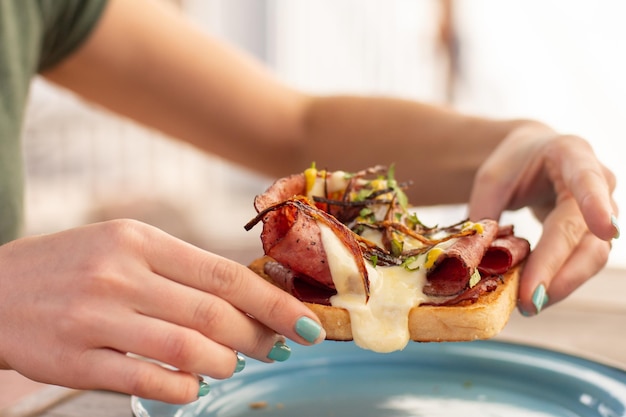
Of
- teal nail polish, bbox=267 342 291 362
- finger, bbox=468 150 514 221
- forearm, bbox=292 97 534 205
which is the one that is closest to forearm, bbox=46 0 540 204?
forearm, bbox=292 97 534 205

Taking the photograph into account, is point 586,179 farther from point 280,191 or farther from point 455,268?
point 280,191

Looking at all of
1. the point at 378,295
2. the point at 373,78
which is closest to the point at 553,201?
the point at 378,295

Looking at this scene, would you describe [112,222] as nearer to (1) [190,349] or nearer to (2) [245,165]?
(1) [190,349]

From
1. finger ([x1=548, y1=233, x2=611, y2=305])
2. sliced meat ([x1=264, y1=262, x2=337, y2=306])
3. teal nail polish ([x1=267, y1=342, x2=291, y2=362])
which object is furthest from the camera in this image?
finger ([x1=548, y1=233, x2=611, y2=305])

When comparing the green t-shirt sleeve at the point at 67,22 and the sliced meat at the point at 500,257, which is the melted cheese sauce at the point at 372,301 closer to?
the sliced meat at the point at 500,257

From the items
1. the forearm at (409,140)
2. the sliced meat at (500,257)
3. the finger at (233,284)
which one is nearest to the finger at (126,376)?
the finger at (233,284)

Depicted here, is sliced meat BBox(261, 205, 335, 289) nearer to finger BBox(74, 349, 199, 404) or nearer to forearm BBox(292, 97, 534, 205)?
finger BBox(74, 349, 199, 404)

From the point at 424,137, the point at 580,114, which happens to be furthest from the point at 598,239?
the point at 580,114
